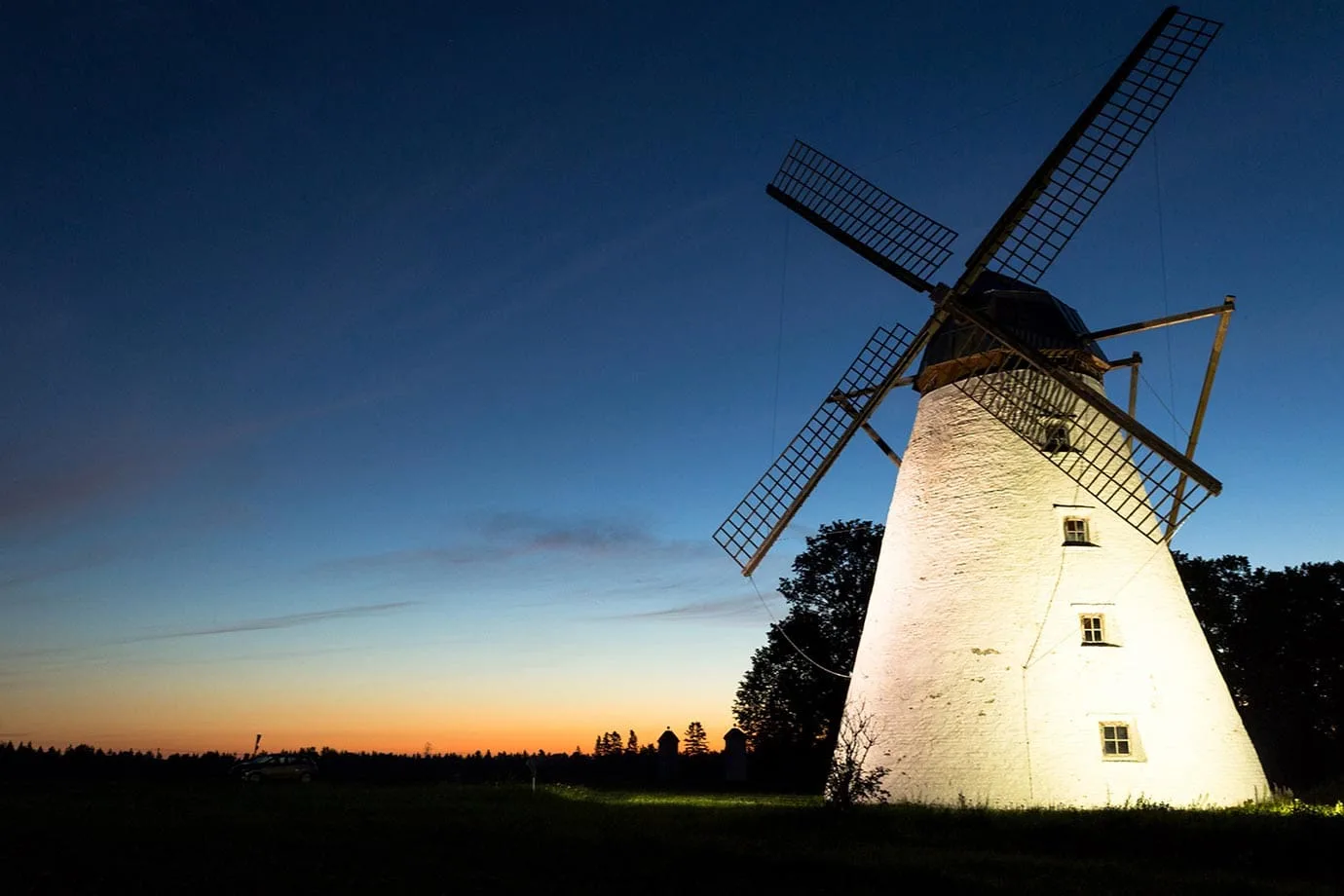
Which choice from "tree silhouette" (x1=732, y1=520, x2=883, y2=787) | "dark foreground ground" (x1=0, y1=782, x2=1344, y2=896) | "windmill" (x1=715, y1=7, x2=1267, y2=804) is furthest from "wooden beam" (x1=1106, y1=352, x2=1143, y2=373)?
"tree silhouette" (x1=732, y1=520, x2=883, y2=787)

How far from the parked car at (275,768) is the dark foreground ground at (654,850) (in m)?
13.3

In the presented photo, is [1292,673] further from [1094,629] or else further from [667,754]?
[1094,629]

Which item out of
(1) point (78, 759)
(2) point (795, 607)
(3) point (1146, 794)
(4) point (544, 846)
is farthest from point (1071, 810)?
(1) point (78, 759)

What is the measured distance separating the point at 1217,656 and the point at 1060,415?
2404 cm

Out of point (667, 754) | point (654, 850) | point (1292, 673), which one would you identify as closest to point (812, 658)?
point (667, 754)

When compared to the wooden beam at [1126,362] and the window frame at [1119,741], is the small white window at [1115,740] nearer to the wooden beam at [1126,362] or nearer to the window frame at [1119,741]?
the window frame at [1119,741]

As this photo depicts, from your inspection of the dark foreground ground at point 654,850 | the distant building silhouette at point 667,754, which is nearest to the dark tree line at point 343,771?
the distant building silhouette at point 667,754

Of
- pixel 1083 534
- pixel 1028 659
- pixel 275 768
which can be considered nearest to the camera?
pixel 1028 659

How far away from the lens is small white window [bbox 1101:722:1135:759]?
53.8 feet

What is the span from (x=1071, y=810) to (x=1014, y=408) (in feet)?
23.6

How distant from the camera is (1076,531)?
18125mm

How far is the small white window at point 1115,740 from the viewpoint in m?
16.4

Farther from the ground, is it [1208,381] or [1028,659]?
[1208,381]

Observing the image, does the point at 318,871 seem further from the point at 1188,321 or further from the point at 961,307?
the point at 1188,321
